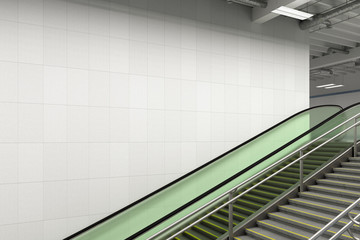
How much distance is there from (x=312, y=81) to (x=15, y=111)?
52.9 feet

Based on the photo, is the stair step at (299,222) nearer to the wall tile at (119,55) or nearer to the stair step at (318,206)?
the stair step at (318,206)

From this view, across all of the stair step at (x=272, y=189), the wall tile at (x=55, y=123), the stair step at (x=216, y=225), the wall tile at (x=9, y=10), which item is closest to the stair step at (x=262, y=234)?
the stair step at (x=216, y=225)

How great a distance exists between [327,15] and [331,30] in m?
1.79

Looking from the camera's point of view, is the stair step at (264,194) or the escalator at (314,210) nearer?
the escalator at (314,210)

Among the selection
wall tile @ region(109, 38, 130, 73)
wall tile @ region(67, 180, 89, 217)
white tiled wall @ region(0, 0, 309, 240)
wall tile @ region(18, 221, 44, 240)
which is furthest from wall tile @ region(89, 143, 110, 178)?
wall tile @ region(109, 38, 130, 73)

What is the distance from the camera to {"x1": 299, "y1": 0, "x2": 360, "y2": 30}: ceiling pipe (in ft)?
22.7

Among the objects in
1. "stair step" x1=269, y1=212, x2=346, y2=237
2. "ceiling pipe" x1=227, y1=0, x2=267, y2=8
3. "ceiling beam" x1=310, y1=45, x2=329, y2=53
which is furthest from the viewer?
"ceiling beam" x1=310, y1=45, x2=329, y2=53

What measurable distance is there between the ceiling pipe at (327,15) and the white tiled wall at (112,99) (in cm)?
129

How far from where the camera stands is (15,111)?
5.11 metres

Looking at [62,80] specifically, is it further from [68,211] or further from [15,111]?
[68,211]

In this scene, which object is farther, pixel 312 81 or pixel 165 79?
pixel 312 81

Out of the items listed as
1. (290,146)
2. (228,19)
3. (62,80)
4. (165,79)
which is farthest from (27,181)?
(228,19)

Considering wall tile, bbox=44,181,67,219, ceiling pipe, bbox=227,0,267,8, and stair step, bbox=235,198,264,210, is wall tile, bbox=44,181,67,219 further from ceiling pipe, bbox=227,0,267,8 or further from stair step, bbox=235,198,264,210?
ceiling pipe, bbox=227,0,267,8

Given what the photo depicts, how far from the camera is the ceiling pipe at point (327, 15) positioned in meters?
6.93
